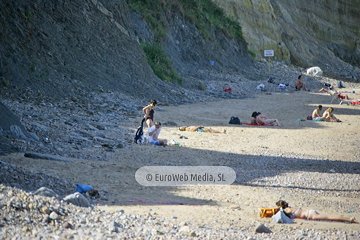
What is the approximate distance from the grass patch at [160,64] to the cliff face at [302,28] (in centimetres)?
1565

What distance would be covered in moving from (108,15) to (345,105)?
1196 centimetres

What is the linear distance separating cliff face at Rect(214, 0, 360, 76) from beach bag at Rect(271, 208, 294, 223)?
32036 millimetres

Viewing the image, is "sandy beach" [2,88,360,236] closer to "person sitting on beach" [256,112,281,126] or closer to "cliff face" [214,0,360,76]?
"person sitting on beach" [256,112,281,126]

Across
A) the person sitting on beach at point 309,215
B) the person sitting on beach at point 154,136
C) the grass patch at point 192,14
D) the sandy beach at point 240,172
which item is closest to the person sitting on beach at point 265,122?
the sandy beach at point 240,172

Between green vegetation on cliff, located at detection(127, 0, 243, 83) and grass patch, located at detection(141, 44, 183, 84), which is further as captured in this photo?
green vegetation on cliff, located at detection(127, 0, 243, 83)

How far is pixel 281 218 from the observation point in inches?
227

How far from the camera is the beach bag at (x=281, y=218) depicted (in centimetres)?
576

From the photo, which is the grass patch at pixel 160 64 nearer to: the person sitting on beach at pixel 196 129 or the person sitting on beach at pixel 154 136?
the person sitting on beach at pixel 196 129

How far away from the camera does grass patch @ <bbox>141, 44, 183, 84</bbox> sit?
21625 mm

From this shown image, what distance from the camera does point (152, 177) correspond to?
7613 millimetres

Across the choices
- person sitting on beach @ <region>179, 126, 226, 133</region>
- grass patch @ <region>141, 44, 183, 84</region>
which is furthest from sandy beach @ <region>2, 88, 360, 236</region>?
grass patch @ <region>141, 44, 183, 84</region>

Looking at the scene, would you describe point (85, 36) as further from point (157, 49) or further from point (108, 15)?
point (157, 49)

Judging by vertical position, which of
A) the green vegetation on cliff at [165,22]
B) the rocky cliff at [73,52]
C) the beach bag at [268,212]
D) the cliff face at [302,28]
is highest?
the cliff face at [302,28]

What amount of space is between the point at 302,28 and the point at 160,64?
28.5 m
